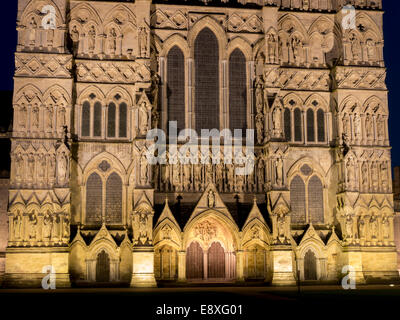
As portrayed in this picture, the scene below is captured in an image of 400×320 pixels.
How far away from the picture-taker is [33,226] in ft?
117

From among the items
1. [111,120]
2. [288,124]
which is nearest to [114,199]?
[111,120]

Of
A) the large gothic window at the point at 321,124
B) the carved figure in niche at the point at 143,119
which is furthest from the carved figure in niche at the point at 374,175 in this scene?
the carved figure in niche at the point at 143,119

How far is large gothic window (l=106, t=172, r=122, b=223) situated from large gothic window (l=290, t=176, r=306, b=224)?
11044mm

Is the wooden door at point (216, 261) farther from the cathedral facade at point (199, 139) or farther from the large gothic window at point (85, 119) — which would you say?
the large gothic window at point (85, 119)

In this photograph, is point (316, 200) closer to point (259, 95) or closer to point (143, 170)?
point (259, 95)

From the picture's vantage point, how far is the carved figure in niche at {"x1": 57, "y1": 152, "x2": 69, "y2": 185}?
35.9 metres

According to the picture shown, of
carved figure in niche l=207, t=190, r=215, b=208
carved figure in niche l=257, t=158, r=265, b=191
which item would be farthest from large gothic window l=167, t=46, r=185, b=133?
carved figure in niche l=257, t=158, r=265, b=191

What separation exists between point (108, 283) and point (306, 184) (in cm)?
1408

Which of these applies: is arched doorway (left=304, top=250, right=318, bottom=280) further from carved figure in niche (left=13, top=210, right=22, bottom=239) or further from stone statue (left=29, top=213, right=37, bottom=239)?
carved figure in niche (left=13, top=210, right=22, bottom=239)

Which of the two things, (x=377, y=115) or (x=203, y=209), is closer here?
(x=203, y=209)

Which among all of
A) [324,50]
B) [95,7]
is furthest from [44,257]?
[324,50]
